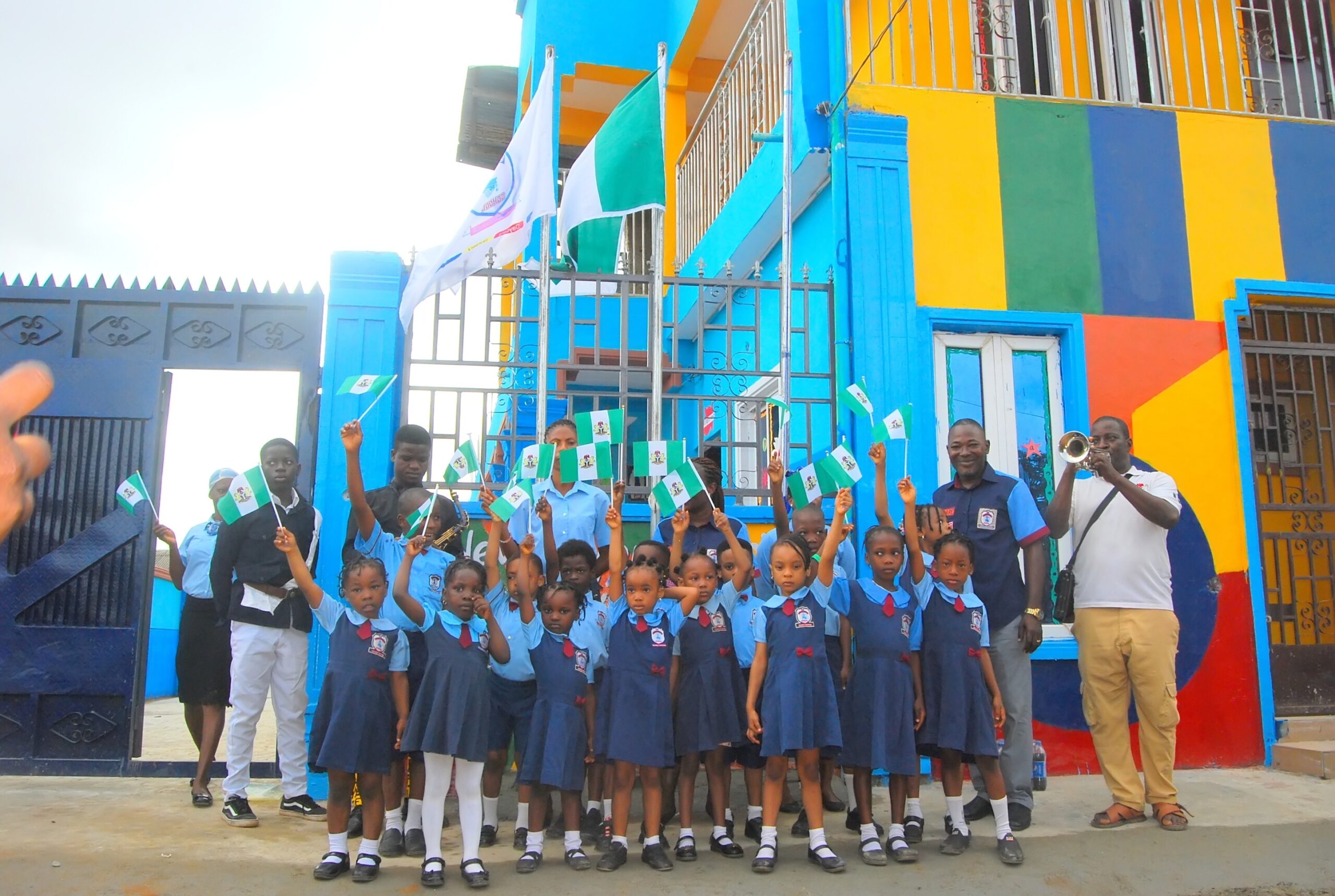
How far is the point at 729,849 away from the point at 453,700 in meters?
1.32

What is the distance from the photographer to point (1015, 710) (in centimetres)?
456

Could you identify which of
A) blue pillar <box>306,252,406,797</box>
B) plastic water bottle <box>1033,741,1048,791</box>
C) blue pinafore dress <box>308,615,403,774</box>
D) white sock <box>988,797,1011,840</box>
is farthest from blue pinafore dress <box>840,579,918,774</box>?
blue pillar <box>306,252,406,797</box>

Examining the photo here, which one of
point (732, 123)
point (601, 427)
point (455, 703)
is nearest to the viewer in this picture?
point (455, 703)

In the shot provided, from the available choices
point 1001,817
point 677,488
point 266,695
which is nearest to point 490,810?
point 266,695

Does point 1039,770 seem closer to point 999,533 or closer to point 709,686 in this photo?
point 999,533

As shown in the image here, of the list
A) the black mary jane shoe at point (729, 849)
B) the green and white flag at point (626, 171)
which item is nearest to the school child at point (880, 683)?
the black mary jane shoe at point (729, 849)

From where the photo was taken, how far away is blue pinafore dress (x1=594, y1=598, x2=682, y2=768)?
3.97 m

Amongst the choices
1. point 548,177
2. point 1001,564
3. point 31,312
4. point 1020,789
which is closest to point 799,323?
point 548,177

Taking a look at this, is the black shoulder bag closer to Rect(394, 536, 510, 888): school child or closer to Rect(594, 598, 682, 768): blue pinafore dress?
Rect(594, 598, 682, 768): blue pinafore dress

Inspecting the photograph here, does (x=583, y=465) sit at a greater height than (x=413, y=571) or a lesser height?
greater

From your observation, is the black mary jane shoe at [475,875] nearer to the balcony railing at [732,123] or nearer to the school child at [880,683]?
the school child at [880,683]

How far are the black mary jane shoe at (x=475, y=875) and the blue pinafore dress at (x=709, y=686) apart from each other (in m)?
0.91

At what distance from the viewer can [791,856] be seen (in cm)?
407

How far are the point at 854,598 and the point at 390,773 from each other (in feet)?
6.93
